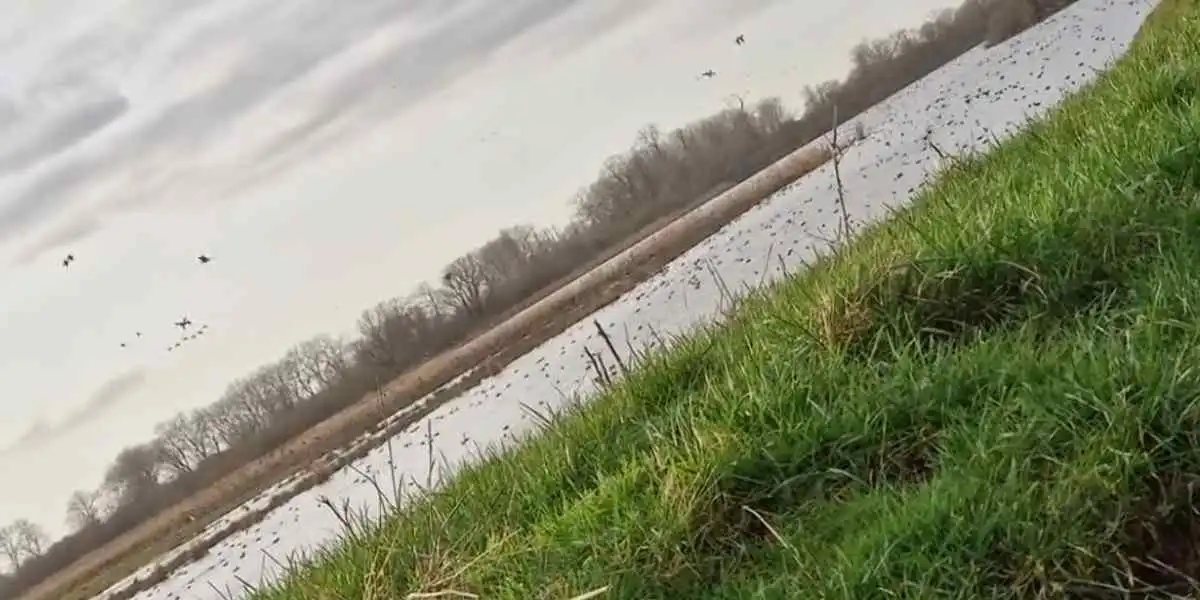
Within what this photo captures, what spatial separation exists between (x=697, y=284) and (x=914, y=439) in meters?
1.79

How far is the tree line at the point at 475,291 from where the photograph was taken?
18.1ft

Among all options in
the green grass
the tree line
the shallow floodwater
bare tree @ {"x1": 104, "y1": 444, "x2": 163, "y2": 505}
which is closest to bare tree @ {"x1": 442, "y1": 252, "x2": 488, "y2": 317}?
the tree line

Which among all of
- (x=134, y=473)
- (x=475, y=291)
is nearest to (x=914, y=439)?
(x=475, y=291)

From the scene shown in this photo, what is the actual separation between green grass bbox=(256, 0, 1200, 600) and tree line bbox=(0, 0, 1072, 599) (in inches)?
123

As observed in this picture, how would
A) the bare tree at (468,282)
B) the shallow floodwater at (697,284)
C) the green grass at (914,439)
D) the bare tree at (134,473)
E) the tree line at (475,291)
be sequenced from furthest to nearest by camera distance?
1. the bare tree at (468,282)
2. the bare tree at (134,473)
3. the tree line at (475,291)
4. the shallow floodwater at (697,284)
5. the green grass at (914,439)

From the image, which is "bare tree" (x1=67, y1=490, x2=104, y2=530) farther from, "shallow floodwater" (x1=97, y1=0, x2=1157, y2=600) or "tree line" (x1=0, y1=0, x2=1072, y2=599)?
"shallow floodwater" (x1=97, y1=0, x2=1157, y2=600)

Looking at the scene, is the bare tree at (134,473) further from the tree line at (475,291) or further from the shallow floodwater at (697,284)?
the shallow floodwater at (697,284)

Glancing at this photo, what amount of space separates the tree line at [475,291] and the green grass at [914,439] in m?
3.12

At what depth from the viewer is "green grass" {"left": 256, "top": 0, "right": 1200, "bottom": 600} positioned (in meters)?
1.33

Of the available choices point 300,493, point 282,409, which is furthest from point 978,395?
point 282,409

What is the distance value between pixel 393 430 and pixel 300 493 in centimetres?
83

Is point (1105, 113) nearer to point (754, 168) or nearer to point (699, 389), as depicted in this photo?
point (699, 389)

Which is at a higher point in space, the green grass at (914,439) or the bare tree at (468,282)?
the bare tree at (468,282)

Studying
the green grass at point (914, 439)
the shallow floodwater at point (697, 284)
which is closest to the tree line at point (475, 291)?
the shallow floodwater at point (697, 284)
